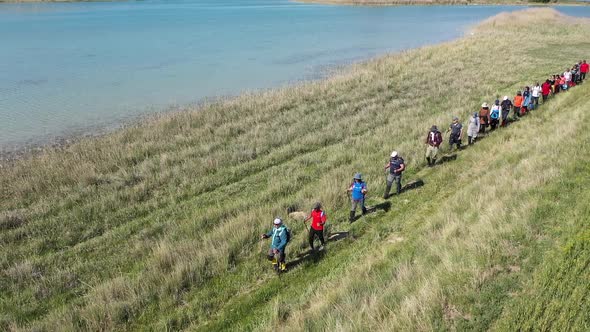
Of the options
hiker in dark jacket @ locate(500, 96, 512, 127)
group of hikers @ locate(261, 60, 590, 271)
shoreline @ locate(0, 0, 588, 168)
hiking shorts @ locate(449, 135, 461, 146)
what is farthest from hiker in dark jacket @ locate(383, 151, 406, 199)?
shoreline @ locate(0, 0, 588, 168)

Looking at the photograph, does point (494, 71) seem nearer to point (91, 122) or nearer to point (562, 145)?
point (562, 145)

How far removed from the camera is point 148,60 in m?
46.1

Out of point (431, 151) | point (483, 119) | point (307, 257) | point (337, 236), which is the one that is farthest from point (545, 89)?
point (307, 257)

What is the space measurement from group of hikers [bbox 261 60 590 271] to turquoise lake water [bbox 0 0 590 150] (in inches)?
759

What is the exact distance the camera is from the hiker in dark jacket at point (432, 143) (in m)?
15.7

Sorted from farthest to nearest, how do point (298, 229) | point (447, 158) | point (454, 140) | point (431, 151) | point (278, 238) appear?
point (454, 140)
point (447, 158)
point (431, 151)
point (298, 229)
point (278, 238)

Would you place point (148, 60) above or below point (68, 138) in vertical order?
above

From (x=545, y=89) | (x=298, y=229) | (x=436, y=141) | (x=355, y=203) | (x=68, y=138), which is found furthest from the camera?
(x=68, y=138)

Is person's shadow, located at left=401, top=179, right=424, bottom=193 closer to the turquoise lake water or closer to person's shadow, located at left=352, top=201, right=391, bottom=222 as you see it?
person's shadow, located at left=352, top=201, right=391, bottom=222

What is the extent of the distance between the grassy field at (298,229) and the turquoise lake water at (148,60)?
8.19 metres

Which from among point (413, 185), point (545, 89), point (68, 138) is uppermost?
point (545, 89)

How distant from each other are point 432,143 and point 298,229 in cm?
672

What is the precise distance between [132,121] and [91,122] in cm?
259

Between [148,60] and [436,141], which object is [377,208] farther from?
[148,60]
